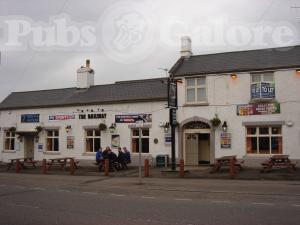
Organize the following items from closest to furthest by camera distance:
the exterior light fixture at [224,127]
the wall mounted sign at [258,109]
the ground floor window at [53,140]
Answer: the wall mounted sign at [258,109] → the exterior light fixture at [224,127] → the ground floor window at [53,140]

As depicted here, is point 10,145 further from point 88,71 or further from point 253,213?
point 253,213

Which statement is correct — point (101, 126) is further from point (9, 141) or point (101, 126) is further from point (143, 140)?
point (9, 141)

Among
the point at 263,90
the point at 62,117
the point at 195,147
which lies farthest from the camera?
the point at 62,117

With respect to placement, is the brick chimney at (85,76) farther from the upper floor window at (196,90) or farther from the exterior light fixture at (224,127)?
the exterior light fixture at (224,127)

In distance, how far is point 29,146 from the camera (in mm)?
32969

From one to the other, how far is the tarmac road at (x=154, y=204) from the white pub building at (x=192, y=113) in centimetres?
665

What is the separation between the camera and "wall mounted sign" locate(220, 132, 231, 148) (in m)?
24.5

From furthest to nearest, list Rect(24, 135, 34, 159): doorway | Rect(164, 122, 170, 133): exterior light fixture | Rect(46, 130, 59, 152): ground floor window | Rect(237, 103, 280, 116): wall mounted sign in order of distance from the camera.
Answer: Rect(24, 135, 34, 159): doorway
Rect(46, 130, 59, 152): ground floor window
Rect(164, 122, 170, 133): exterior light fixture
Rect(237, 103, 280, 116): wall mounted sign

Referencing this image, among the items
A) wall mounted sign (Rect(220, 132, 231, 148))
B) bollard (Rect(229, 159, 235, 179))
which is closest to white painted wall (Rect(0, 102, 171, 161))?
wall mounted sign (Rect(220, 132, 231, 148))

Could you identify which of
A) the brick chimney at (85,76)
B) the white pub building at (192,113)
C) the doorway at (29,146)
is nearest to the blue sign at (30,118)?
the white pub building at (192,113)

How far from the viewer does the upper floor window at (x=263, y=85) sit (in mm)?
23656

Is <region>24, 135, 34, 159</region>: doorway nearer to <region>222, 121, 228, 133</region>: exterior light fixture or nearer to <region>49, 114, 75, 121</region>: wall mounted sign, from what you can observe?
<region>49, 114, 75, 121</region>: wall mounted sign

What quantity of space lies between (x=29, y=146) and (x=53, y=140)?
104 inches

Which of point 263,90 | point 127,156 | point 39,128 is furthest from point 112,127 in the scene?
point 263,90
